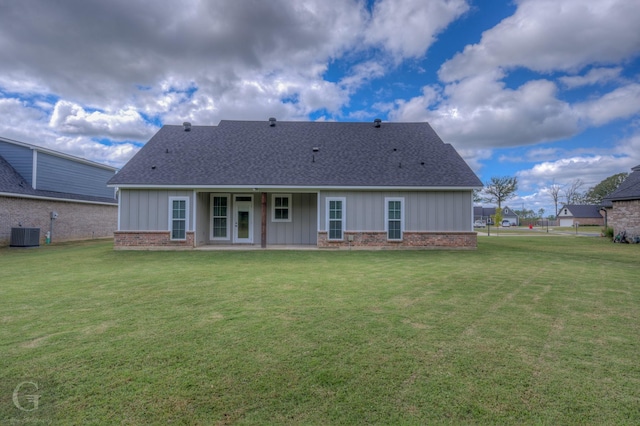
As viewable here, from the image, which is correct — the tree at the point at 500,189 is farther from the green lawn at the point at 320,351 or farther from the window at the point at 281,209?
the green lawn at the point at 320,351

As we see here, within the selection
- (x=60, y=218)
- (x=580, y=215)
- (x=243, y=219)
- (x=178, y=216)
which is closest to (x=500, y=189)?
(x=580, y=215)

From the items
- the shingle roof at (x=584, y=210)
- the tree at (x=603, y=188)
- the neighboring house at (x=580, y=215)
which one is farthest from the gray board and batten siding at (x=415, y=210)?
the tree at (x=603, y=188)

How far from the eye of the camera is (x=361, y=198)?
1324 centimetres

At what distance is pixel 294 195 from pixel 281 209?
3.00 feet

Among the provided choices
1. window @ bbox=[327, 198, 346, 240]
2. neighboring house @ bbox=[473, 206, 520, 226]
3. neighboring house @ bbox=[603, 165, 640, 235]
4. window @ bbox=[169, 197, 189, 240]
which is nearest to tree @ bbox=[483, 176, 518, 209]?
neighboring house @ bbox=[473, 206, 520, 226]

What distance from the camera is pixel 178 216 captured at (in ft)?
43.0

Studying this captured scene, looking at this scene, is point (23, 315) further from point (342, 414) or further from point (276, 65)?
point (276, 65)

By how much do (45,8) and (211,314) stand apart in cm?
1297

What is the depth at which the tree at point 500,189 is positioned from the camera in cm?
4978

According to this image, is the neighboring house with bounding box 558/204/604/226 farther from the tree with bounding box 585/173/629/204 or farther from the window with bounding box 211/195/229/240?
the window with bounding box 211/195/229/240

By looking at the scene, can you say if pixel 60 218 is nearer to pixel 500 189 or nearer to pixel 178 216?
pixel 178 216

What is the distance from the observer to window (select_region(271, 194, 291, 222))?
14.6 m

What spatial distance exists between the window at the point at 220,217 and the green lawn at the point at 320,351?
8058 millimetres

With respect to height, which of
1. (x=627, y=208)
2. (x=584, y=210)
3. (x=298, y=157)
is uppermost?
(x=298, y=157)
